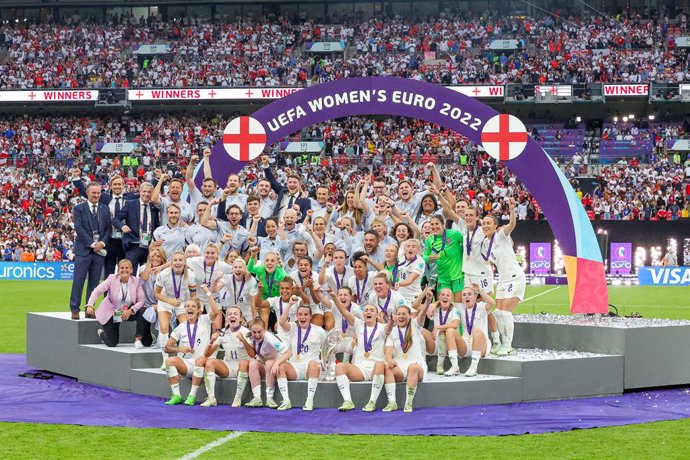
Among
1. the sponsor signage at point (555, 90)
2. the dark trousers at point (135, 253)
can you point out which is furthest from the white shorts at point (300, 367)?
the sponsor signage at point (555, 90)

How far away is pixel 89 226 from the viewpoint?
13.0 meters

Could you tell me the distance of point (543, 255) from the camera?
3400 centimetres

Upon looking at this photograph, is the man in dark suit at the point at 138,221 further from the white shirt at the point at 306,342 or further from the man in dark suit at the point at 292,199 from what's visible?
the white shirt at the point at 306,342

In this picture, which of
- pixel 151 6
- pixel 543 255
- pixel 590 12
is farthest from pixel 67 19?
pixel 543 255

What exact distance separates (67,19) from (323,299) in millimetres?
43280

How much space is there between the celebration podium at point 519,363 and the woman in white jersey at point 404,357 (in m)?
0.18

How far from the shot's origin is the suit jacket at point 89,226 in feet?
42.5

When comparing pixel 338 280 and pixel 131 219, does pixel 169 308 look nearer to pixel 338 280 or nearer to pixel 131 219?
pixel 131 219

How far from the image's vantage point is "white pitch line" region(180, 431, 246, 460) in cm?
818

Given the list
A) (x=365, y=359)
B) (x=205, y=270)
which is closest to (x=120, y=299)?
(x=205, y=270)

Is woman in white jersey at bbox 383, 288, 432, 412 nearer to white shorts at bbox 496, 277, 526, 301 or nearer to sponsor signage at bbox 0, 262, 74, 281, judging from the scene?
white shorts at bbox 496, 277, 526, 301

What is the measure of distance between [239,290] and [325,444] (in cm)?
313

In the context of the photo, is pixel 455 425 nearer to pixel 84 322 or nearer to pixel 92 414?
pixel 92 414

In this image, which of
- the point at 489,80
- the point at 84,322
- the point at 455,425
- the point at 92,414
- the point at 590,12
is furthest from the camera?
the point at 590,12
